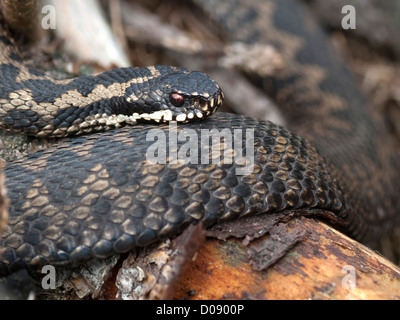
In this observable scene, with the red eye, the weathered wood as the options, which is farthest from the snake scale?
the weathered wood

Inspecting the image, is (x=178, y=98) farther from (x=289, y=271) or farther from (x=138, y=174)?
(x=289, y=271)

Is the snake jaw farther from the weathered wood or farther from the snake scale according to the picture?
the weathered wood

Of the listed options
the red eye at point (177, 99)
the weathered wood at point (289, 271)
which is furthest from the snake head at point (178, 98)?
the weathered wood at point (289, 271)

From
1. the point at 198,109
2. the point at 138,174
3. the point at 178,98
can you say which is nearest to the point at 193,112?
the point at 198,109

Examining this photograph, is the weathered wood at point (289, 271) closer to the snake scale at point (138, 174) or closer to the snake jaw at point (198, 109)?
the snake scale at point (138, 174)

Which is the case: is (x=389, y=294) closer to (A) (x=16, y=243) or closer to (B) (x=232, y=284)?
(B) (x=232, y=284)

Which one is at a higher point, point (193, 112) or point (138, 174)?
point (193, 112)

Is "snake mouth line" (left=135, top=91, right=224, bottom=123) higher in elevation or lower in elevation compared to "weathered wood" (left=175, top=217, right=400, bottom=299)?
higher

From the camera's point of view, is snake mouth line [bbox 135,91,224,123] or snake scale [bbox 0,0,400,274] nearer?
snake scale [bbox 0,0,400,274]
